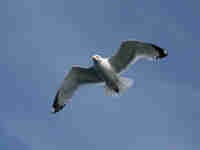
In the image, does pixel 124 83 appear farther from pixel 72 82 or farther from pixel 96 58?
pixel 72 82

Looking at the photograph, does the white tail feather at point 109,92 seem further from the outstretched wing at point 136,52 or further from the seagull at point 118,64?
the outstretched wing at point 136,52

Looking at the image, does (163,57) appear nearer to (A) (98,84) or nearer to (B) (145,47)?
(B) (145,47)

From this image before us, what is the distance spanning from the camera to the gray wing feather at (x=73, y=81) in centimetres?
2011

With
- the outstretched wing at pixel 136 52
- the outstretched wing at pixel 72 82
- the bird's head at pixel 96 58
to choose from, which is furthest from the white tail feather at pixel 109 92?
the bird's head at pixel 96 58

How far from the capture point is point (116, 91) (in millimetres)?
19609

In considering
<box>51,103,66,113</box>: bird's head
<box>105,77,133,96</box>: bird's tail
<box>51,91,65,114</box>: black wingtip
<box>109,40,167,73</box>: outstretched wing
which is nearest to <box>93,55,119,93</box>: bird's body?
<box>105,77,133,96</box>: bird's tail

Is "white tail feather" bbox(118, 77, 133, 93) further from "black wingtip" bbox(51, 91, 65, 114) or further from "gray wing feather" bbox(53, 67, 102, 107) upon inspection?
"black wingtip" bbox(51, 91, 65, 114)

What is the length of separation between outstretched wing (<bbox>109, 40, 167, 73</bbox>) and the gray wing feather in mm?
993

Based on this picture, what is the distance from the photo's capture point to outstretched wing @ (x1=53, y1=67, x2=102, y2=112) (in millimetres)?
20125

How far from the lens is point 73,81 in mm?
20359

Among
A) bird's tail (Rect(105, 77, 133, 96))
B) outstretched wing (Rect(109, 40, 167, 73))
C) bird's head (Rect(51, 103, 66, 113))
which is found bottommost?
bird's head (Rect(51, 103, 66, 113))

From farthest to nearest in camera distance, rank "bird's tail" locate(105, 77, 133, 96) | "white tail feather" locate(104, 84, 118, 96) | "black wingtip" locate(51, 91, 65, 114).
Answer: "black wingtip" locate(51, 91, 65, 114) < "white tail feather" locate(104, 84, 118, 96) < "bird's tail" locate(105, 77, 133, 96)

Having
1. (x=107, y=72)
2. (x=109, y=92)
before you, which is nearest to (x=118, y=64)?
(x=107, y=72)

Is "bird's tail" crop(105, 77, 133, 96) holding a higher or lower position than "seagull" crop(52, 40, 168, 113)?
lower
